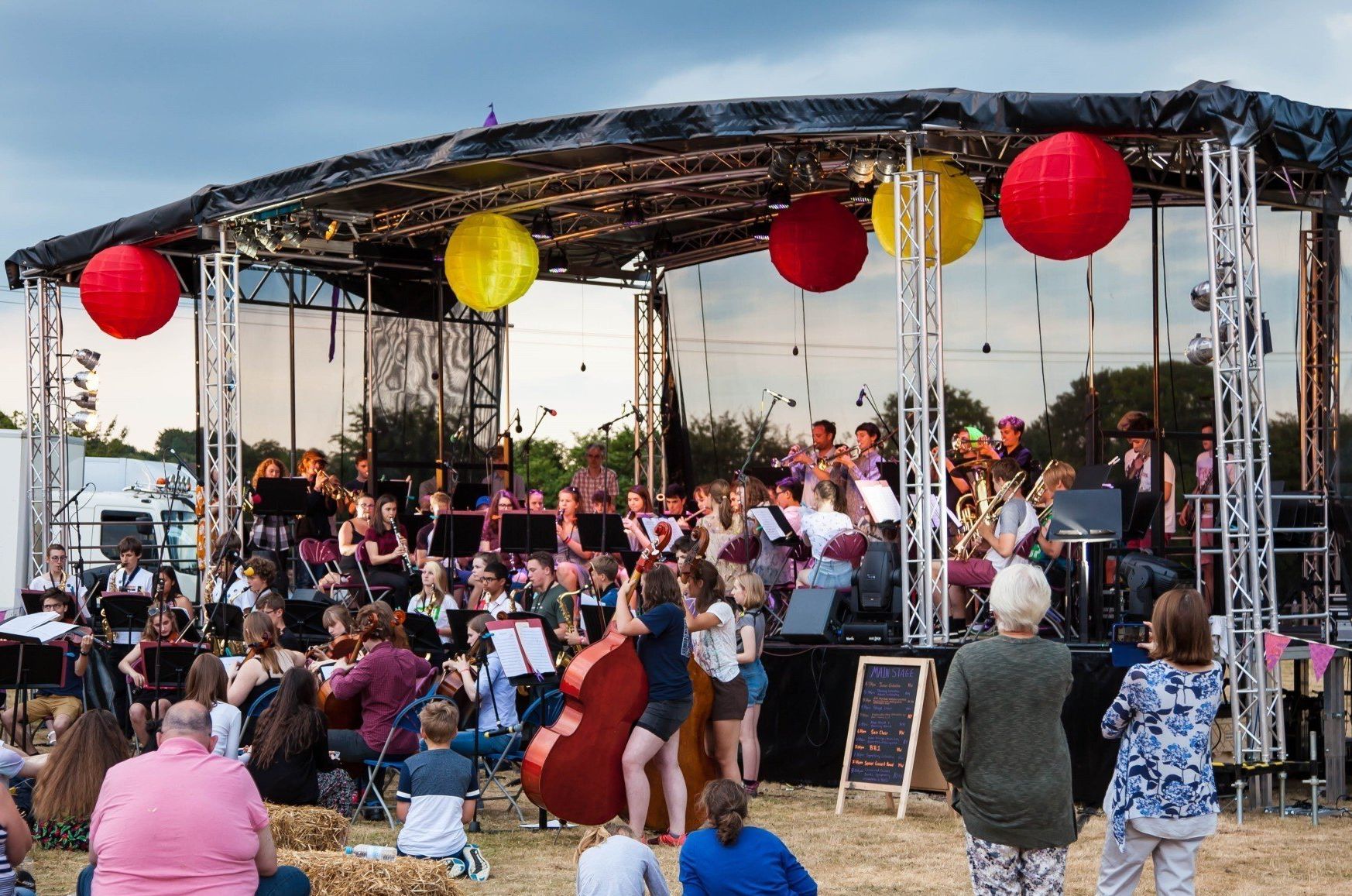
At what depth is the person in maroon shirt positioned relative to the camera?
882 centimetres

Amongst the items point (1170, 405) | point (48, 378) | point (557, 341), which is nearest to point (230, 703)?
point (48, 378)

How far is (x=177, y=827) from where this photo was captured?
4574mm

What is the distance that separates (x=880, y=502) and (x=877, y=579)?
1.82 ft

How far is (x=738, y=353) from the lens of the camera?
18.2 metres

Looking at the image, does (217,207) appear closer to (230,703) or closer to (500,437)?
(500,437)

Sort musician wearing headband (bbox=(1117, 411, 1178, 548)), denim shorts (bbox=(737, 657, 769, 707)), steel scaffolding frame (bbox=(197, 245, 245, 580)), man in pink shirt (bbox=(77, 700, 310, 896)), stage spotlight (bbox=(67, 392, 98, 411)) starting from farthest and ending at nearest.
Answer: stage spotlight (bbox=(67, 392, 98, 411)), steel scaffolding frame (bbox=(197, 245, 245, 580)), musician wearing headband (bbox=(1117, 411, 1178, 548)), denim shorts (bbox=(737, 657, 769, 707)), man in pink shirt (bbox=(77, 700, 310, 896))

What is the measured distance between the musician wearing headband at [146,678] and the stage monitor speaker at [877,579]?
471cm

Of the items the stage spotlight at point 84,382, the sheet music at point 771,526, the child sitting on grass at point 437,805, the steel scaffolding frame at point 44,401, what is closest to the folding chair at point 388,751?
the child sitting on grass at point 437,805

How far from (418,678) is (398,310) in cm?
936

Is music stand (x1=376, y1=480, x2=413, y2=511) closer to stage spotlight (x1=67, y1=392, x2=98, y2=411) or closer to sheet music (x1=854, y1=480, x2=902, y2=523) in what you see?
stage spotlight (x1=67, y1=392, x2=98, y2=411)

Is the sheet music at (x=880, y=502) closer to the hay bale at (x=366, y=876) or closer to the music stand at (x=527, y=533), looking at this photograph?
the music stand at (x=527, y=533)

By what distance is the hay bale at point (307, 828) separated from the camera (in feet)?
24.1

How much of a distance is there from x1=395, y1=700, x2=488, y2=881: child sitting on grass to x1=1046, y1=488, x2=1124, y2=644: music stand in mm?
4191

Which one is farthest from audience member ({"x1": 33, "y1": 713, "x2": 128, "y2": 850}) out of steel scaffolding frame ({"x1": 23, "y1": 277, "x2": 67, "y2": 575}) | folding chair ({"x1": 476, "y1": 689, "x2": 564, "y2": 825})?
steel scaffolding frame ({"x1": 23, "y1": 277, "x2": 67, "y2": 575})
